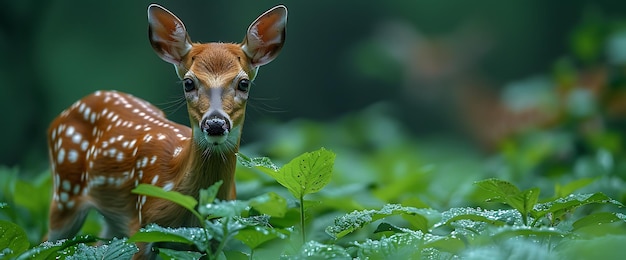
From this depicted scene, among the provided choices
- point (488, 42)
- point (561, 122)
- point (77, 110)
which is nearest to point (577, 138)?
point (561, 122)

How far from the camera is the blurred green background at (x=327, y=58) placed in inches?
385

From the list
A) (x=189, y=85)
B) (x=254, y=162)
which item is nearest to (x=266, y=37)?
(x=189, y=85)

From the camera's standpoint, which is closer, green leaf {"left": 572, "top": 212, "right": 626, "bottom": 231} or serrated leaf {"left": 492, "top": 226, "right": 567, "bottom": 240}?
serrated leaf {"left": 492, "top": 226, "right": 567, "bottom": 240}

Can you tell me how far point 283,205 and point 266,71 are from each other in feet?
33.6

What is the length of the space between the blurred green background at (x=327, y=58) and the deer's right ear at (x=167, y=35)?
4.80 metres

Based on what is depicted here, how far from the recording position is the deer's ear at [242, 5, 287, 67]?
3756mm

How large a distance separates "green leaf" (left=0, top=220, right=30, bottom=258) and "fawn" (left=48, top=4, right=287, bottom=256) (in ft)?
1.73

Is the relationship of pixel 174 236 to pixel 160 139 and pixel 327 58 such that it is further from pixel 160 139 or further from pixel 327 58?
pixel 327 58

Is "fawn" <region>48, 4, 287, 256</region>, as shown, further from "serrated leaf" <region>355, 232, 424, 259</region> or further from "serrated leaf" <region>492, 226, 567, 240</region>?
"serrated leaf" <region>492, 226, 567, 240</region>

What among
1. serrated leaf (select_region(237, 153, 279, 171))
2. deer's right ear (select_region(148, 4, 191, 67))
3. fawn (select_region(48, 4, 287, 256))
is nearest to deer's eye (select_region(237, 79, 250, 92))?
fawn (select_region(48, 4, 287, 256))

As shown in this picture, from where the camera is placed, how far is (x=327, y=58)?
1476 centimetres

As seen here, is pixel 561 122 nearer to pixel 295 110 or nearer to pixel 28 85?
pixel 28 85

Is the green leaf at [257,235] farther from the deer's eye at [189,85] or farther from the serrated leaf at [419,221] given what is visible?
the deer's eye at [189,85]

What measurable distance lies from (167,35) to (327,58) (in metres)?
11.1
